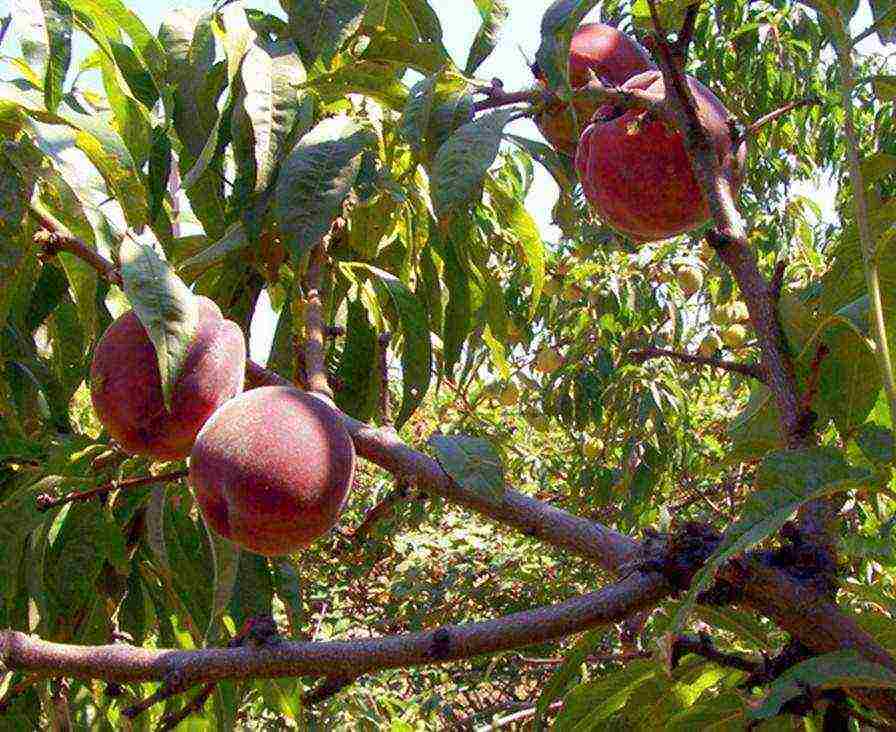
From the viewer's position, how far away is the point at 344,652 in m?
0.83

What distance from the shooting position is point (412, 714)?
444 cm

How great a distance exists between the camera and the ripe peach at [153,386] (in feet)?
3.92

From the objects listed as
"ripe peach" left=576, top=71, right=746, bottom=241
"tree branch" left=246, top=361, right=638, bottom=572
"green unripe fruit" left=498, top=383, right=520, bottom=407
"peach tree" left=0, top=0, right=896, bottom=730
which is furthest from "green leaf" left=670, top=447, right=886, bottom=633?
"green unripe fruit" left=498, top=383, right=520, bottom=407

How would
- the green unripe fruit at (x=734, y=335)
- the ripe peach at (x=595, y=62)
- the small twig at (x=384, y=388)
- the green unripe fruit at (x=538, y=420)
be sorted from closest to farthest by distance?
1. the small twig at (x=384, y=388)
2. the ripe peach at (x=595, y=62)
3. the green unripe fruit at (x=734, y=335)
4. the green unripe fruit at (x=538, y=420)

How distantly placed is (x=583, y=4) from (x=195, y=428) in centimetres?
66

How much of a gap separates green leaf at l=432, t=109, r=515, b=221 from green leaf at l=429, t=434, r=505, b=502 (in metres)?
0.22

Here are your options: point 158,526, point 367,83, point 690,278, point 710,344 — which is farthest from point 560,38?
point 710,344

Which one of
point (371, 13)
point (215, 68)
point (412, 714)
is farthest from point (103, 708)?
point (412, 714)

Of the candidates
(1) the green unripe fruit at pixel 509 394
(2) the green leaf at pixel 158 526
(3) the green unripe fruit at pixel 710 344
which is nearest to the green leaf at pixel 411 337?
(2) the green leaf at pixel 158 526

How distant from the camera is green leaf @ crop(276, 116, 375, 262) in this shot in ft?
3.60

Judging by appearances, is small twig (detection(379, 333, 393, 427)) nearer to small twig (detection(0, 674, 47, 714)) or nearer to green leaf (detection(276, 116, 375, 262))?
green leaf (detection(276, 116, 375, 262))

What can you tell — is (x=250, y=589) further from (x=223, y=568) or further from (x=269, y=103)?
(x=269, y=103)

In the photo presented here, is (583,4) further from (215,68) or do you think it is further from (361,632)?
(361,632)

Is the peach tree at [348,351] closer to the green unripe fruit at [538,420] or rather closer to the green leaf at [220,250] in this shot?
the green leaf at [220,250]
